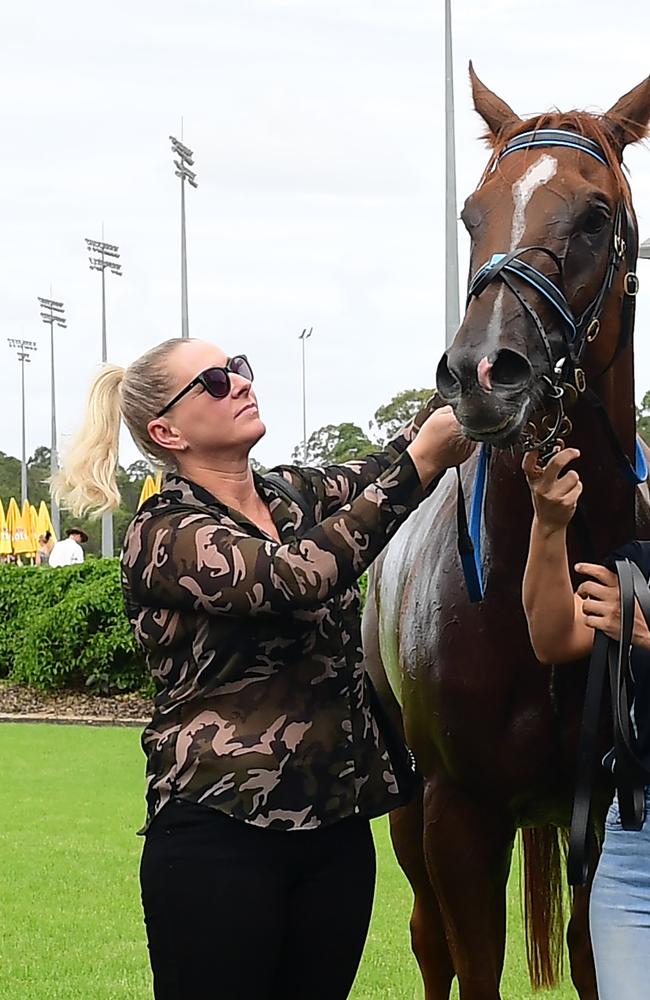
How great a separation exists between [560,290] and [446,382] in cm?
38

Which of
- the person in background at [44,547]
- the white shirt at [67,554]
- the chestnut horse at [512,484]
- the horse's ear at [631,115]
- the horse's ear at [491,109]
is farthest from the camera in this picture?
the person in background at [44,547]

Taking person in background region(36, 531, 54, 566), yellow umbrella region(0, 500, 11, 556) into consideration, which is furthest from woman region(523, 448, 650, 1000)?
yellow umbrella region(0, 500, 11, 556)

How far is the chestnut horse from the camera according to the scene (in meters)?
2.58

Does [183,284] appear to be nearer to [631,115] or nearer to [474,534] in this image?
[474,534]

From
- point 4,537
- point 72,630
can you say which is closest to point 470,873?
point 72,630

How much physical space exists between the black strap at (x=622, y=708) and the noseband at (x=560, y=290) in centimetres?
32

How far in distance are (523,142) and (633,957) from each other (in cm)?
168

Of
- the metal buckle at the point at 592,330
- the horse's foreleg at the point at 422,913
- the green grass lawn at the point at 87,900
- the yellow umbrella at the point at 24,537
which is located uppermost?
the metal buckle at the point at 592,330

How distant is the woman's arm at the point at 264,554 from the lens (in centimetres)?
263

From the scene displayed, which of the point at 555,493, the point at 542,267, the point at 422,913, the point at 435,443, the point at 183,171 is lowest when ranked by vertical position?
the point at 422,913

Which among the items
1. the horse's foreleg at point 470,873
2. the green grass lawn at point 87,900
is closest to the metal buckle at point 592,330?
the horse's foreleg at point 470,873

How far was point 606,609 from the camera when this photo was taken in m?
2.63

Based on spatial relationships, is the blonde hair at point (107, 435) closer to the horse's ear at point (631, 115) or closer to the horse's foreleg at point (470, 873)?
the horse's ear at point (631, 115)

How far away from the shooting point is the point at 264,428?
2.93 meters
